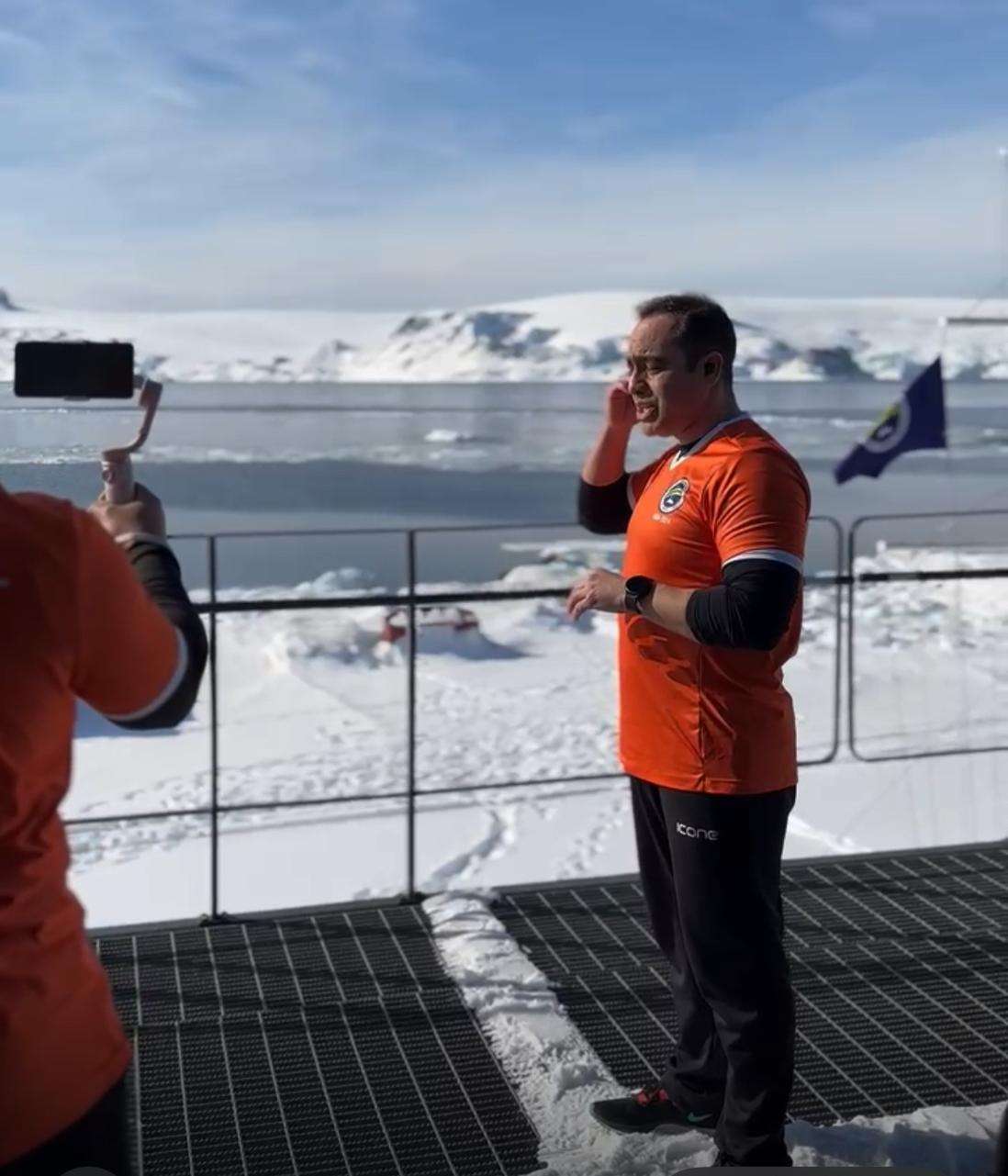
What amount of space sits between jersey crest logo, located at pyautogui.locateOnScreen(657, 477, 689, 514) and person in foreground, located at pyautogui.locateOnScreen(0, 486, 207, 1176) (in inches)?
37.7

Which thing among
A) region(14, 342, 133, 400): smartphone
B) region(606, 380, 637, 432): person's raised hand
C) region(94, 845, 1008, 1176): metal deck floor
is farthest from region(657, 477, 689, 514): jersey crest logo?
region(94, 845, 1008, 1176): metal deck floor

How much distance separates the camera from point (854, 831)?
7.93m

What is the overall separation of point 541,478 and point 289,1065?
2506 cm

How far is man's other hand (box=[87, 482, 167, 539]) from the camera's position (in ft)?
4.48

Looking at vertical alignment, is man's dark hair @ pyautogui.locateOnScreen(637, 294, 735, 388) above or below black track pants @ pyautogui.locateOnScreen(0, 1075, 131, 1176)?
above

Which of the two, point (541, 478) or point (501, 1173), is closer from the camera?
point (501, 1173)

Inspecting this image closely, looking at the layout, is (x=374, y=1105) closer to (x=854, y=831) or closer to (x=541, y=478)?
(x=854, y=831)

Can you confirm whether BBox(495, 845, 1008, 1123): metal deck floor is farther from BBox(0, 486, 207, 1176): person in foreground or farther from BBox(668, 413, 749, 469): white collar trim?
BBox(0, 486, 207, 1176): person in foreground

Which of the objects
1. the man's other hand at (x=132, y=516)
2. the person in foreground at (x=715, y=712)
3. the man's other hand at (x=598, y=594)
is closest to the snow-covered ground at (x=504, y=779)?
the person in foreground at (x=715, y=712)

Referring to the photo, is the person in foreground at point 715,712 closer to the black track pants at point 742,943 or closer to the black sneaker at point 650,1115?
the black track pants at point 742,943

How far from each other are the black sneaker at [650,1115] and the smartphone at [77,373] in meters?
1.49

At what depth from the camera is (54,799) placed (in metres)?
1.16

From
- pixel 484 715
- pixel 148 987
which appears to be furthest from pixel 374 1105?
pixel 484 715

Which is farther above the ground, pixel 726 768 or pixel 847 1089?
pixel 726 768
